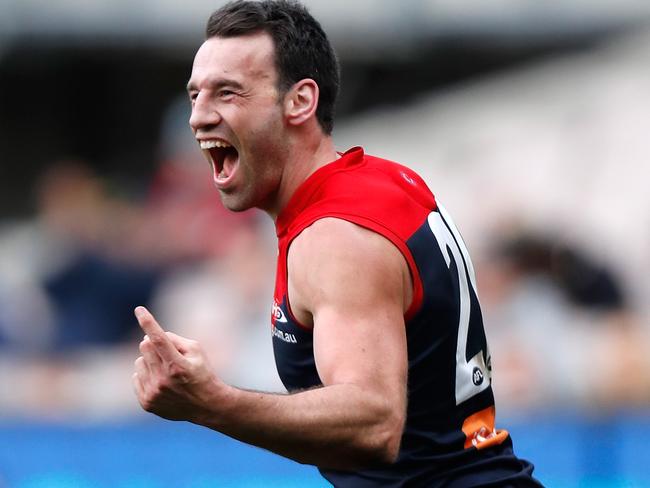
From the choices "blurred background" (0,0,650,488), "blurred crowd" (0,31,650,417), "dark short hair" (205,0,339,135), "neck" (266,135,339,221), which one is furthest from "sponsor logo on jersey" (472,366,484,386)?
"blurred crowd" (0,31,650,417)

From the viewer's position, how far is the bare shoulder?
3410 millimetres

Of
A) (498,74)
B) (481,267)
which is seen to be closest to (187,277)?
(481,267)

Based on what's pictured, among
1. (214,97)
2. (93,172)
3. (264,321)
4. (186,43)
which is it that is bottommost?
(214,97)

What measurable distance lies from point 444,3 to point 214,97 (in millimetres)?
8769

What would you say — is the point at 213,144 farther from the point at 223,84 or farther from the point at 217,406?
the point at 217,406

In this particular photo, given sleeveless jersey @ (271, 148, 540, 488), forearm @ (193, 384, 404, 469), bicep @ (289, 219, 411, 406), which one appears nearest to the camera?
forearm @ (193, 384, 404, 469)

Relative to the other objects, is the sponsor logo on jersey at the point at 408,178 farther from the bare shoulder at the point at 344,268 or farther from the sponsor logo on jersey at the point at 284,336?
the sponsor logo on jersey at the point at 284,336

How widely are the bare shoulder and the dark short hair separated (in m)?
0.72

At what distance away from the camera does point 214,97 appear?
13.2 ft

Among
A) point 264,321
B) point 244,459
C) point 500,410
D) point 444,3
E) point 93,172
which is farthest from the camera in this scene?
point 93,172

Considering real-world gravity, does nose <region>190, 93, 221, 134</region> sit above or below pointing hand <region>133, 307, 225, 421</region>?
above

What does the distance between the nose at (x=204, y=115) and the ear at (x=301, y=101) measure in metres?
0.23

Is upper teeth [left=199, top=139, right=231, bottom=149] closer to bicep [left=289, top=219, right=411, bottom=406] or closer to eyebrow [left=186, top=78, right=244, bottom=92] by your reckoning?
eyebrow [left=186, top=78, right=244, bottom=92]

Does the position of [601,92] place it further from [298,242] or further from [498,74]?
[298,242]
